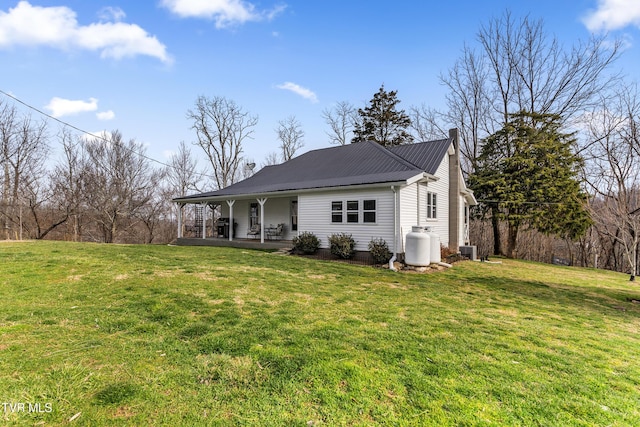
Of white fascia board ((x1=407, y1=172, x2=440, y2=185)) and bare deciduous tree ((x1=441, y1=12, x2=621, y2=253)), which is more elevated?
bare deciduous tree ((x1=441, y1=12, x2=621, y2=253))

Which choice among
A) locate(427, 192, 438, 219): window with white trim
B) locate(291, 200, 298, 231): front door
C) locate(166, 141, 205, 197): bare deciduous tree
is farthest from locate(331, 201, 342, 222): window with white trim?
locate(166, 141, 205, 197): bare deciduous tree

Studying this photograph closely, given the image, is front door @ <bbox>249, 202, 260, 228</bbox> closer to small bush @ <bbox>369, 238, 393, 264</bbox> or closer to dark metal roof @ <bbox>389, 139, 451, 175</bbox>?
small bush @ <bbox>369, 238, 393, 264</bbox>

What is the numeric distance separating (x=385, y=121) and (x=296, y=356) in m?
27.8

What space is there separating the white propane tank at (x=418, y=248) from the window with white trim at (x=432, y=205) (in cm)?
336

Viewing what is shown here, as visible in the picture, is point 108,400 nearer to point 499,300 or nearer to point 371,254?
point 499,300

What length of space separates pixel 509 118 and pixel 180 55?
2001 centimetres

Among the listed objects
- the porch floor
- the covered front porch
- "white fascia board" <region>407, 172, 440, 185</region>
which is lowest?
the porch floor

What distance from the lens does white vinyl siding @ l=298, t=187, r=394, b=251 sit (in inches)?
432

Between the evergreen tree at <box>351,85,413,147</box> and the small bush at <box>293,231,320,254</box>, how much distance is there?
59.8ft

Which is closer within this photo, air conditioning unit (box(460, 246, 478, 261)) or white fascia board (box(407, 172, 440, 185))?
white fascia board (box(407, 172, 440, 185))

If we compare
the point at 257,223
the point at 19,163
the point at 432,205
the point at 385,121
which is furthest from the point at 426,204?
the point at 19,163

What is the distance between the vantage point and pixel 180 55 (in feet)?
48.8

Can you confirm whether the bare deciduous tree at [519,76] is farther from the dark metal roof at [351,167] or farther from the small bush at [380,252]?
the small bush at [380,252]

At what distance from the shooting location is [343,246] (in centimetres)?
1135
